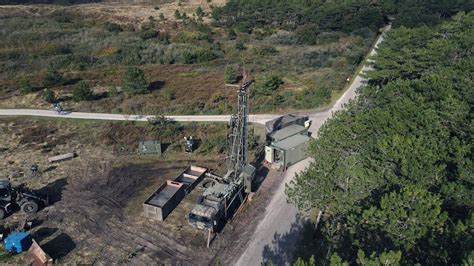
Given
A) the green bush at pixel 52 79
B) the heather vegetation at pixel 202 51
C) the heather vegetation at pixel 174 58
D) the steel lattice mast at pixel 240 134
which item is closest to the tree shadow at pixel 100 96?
the heather vegetation at pixel 202 51

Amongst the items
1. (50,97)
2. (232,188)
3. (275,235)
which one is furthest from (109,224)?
(50,97)

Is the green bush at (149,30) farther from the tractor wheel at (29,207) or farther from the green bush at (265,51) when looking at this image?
the tractor wheel at (29,207)

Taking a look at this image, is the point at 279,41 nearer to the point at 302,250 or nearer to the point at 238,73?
the point at 238,73

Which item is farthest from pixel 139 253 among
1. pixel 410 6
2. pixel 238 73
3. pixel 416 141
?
pixel 410 6

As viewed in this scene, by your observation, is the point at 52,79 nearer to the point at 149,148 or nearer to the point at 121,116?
the point at 121,116

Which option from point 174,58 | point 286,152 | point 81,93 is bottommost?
point 286,152

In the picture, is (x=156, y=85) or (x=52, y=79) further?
(x=156, y=85)

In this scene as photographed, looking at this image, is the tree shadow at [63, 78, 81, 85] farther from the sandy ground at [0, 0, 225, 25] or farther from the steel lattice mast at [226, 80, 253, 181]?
the sandy ground at [0, 0, 225, 25]
